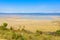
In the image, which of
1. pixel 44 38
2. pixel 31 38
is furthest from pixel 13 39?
pixel 44 38

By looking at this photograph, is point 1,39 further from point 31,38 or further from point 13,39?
point 31,38

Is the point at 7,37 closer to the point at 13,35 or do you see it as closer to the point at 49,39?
the point at 13,35

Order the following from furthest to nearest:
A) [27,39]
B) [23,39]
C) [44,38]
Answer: [44,38] → [27,39] → [23,39]

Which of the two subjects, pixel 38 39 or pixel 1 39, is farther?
pixel 38 39

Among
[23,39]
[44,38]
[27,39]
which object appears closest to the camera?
[23,39]

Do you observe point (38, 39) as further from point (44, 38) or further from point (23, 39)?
point (23, 39)

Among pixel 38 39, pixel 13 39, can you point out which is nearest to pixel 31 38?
pixel 38 39

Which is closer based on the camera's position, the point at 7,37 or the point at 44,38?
the point at 7,37
